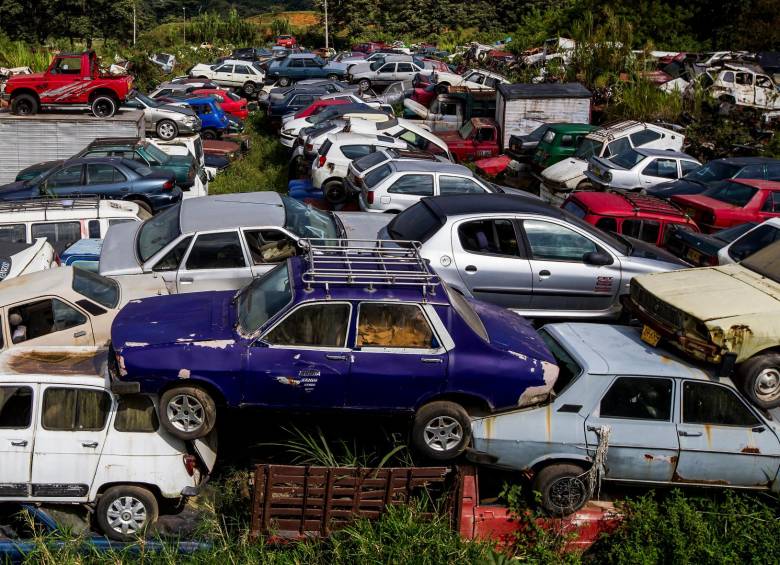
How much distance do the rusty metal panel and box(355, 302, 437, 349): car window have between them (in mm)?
1049

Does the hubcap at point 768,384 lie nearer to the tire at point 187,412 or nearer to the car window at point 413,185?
the tire at point 187,412

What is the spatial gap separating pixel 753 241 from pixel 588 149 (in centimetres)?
737

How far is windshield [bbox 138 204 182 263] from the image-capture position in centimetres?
953

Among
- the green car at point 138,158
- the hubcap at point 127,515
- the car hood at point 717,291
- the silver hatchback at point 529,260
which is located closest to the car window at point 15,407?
the hubcap at point 127,515

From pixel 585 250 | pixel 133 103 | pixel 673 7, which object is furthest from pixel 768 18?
pixel 585 250

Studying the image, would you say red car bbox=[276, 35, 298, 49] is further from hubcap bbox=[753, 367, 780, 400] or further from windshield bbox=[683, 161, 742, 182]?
hubcap bbox=[753, 367, 780, 400]

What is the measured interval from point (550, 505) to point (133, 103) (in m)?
17.1

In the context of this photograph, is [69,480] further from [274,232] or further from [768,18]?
[768,18]

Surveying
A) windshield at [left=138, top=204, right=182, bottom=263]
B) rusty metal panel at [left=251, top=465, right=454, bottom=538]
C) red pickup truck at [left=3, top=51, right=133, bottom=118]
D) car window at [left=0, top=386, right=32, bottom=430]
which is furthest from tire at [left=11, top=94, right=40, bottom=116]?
rusty metal panel at [left=251, top=465, right=454, bottom=538]

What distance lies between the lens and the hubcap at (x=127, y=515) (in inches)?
269

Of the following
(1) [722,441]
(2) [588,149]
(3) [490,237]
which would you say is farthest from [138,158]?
(1) [722,441]

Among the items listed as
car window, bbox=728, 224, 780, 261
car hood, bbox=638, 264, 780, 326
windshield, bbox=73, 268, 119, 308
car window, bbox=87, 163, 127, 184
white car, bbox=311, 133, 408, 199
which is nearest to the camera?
car hood, bbox=638, 264, 780, 326

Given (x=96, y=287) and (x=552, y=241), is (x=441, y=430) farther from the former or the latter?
(x=96, y=287)

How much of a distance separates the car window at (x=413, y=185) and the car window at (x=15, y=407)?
22.9 feet
